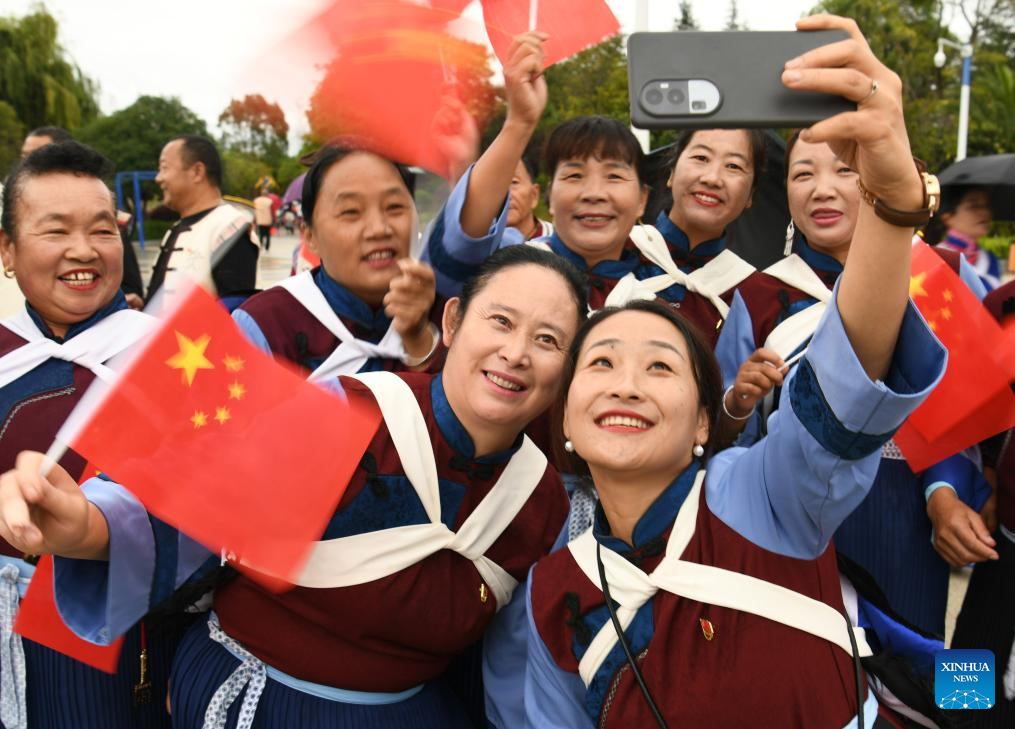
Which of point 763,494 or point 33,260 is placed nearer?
point 763,494

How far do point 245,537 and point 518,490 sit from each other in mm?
634

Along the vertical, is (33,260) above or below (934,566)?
above

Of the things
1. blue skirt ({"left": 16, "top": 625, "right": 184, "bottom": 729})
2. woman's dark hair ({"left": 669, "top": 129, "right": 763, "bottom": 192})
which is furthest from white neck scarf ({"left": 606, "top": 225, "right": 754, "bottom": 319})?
blue skirt ({"left": 16, "top": 625, "right": 184, "bottom": 729})

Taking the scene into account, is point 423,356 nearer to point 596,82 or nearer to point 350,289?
point 350,289

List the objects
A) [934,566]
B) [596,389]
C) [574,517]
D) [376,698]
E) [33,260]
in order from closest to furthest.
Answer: [596,389] < [376,698] < [574,517] < [33,260] < [934,566]

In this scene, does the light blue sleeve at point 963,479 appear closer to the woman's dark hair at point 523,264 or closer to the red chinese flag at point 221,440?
the woman's dark hair at point 523,264

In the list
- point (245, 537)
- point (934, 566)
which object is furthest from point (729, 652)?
point (934, 566)

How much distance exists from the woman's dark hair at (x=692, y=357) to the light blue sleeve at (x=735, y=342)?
26.4 inches

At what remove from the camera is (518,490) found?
1992mm

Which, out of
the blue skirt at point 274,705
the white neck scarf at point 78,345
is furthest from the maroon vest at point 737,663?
the white neck scarf at point 78,345

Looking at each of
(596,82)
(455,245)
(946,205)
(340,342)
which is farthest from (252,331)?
(596,82)

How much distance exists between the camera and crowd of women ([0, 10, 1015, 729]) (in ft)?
4.80

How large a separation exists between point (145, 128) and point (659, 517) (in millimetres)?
6522

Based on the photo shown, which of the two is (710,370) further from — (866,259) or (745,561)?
(866,259)
